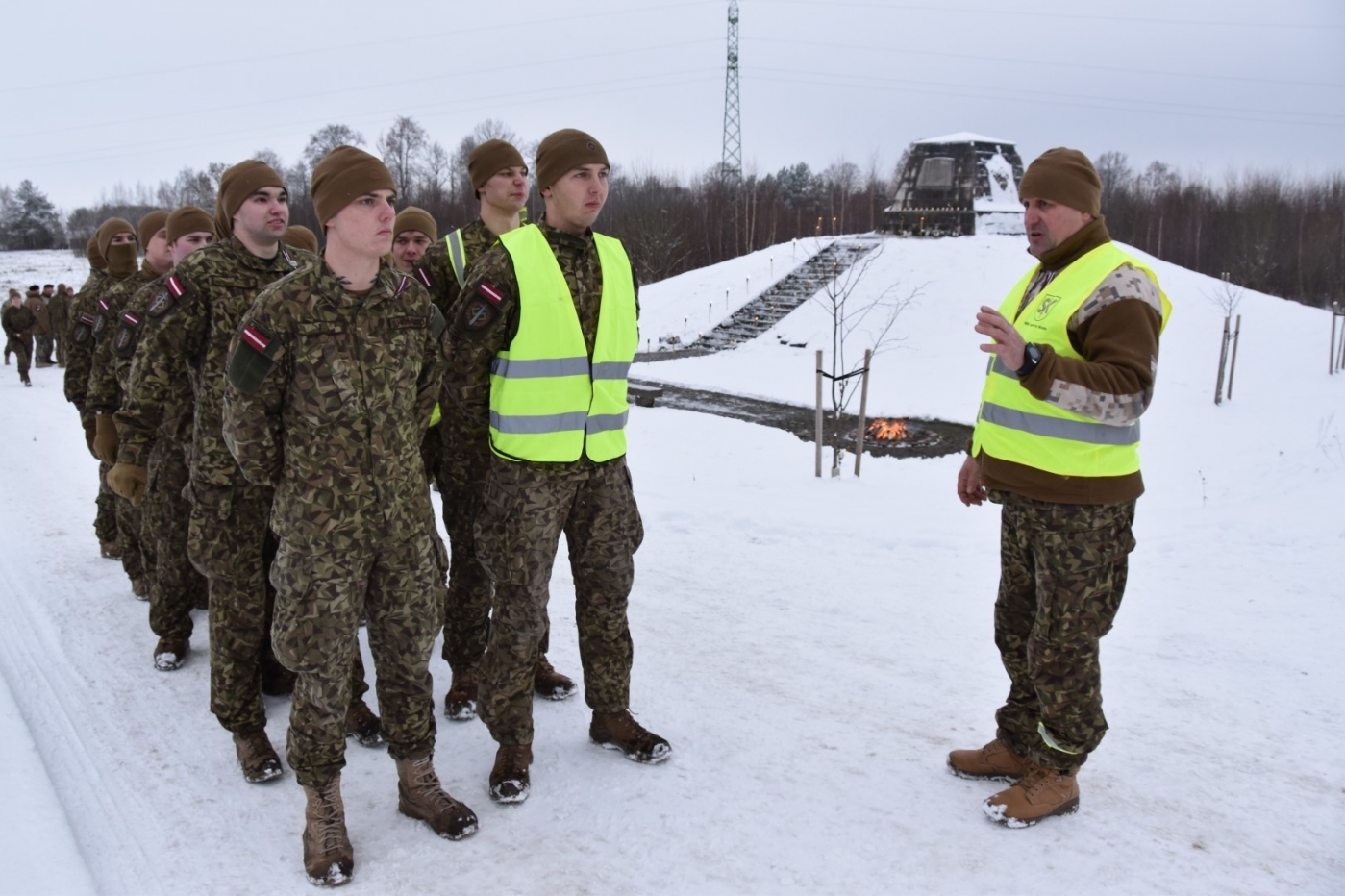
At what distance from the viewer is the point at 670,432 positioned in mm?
12469

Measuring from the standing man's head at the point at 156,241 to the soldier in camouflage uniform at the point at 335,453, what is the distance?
10.2 ft

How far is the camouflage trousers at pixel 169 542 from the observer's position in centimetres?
443

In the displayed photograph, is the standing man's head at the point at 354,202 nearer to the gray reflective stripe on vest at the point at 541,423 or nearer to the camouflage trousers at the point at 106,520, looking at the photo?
the gray reflective stripe on vest at the point at 541,423

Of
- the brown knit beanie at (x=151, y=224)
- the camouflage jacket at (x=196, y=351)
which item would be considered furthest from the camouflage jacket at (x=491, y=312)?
the brown knit beanie at (x=151, y=224)

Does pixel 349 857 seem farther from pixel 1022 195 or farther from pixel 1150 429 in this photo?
pixel 1150 429

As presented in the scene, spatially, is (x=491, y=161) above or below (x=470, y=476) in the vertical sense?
above

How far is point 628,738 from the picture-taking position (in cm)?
372

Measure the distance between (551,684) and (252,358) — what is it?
2.13 m

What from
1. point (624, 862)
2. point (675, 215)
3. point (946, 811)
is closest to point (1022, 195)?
point (946, 811)

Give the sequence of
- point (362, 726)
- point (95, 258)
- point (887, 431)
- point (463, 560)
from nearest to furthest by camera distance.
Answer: point (362, 726)
point (463, 560)
point (95, 258)
point (887, 431)

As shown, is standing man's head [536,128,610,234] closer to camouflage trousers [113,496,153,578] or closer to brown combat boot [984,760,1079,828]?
brown combat boot [984,760,1079,828]

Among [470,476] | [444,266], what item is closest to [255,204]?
[444,266]

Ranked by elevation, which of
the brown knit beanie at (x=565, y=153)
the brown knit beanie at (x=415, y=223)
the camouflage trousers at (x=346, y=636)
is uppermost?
the brown knit beanie at (x=565, y=153)

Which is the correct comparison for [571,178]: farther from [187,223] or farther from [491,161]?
[187,223]
